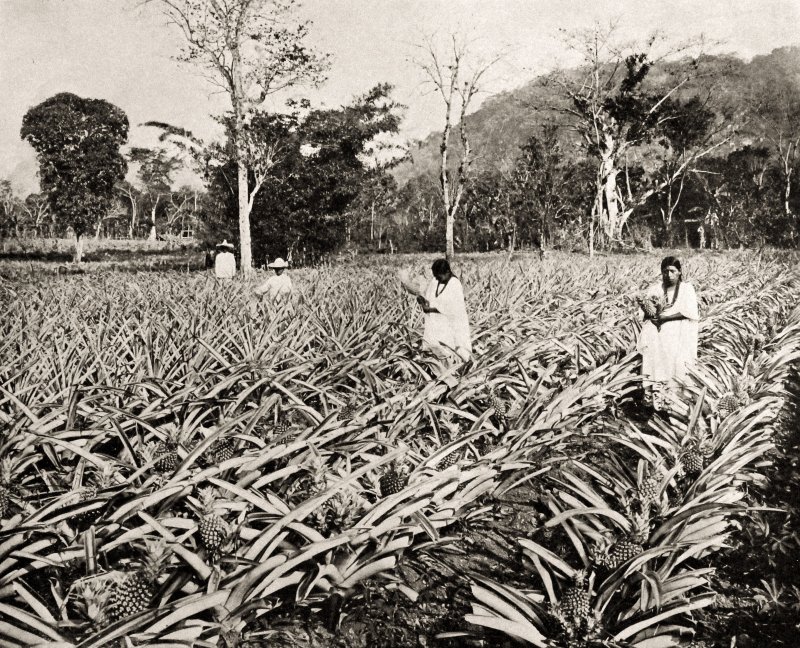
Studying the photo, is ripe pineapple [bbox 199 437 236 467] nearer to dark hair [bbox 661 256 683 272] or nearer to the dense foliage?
dark hair [bbox 661 256 683 272]

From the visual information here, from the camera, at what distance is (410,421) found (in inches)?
116

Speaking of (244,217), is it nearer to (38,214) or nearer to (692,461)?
(692,461)

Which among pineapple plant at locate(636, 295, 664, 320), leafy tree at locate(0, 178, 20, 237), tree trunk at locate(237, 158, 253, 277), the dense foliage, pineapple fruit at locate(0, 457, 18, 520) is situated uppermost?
leafy tree at locate(0, 178, 20, 237)

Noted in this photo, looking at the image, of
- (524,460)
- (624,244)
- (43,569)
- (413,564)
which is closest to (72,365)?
(43,569)

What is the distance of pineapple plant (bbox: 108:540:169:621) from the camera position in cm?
161

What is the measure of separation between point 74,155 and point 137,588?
992 inches

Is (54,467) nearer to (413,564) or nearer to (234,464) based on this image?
(234,464)

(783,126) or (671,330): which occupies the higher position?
(783,126)

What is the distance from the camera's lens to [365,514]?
2.14 m

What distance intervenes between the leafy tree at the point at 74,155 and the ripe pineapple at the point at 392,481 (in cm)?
2400

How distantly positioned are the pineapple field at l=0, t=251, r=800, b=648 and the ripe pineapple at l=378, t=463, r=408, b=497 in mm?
14

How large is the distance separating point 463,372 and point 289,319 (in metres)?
1.64

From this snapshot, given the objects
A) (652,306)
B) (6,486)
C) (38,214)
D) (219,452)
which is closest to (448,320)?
(652,306)

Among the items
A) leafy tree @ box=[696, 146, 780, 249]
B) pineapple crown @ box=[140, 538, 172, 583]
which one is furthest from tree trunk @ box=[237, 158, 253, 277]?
leafy tree @ box=[696, 146, 780, 249]
